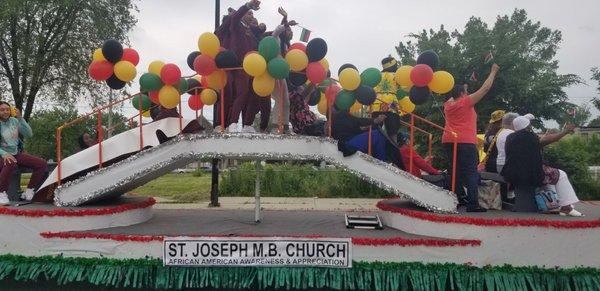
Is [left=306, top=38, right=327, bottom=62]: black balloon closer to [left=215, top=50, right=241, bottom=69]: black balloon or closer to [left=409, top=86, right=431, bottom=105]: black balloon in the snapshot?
[left=215, top=50, right=241, bottom=69]: black balloon

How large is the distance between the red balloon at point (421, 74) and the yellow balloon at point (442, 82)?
0.10 meters

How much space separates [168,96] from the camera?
20.7ft

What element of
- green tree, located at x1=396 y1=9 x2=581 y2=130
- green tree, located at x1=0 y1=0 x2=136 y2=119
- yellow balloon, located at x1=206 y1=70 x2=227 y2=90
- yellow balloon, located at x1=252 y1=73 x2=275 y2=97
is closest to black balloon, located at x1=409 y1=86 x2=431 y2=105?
yellow balloon, located at x1=252 y1=73 x2=275 y2=97

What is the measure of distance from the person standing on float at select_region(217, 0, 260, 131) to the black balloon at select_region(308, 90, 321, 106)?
1.28 meters

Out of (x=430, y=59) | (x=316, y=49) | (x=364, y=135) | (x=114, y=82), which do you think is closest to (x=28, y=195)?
(x=114, y=82)

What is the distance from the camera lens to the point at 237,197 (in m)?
14.4

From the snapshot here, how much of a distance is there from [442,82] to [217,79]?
9.66 ft

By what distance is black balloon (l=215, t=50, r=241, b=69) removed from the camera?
5871mm

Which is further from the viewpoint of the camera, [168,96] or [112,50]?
[168,96]

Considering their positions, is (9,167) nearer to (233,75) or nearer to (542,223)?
(233,75)

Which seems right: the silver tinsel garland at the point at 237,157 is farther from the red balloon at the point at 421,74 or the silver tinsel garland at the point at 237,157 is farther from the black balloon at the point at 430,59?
the black balloon at the point at 430,59

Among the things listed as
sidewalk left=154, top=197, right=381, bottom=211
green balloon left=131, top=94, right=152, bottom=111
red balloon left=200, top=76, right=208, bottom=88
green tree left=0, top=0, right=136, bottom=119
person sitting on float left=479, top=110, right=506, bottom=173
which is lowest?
sidewalk left=154, top=197, right=381, bottom=211

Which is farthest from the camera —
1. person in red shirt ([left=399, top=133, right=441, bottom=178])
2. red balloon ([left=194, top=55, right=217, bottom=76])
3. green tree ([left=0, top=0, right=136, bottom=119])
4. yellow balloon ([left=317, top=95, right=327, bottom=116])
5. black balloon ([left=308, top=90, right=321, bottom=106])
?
green tree ([left=0, top=0, right=136, bottom=119])

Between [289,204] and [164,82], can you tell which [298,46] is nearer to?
[164,82]
